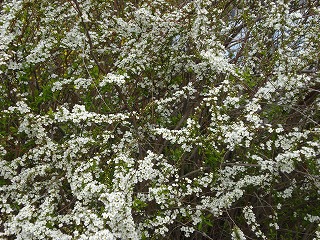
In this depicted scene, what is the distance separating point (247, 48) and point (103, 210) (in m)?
2.30

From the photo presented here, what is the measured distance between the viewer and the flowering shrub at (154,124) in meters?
2.96

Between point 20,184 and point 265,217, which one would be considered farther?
point 265,217

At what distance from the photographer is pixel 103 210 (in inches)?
103

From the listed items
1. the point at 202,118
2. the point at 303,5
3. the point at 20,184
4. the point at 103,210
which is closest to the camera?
the point at 103,210

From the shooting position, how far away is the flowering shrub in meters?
2.96

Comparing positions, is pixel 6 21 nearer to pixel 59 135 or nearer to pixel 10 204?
pixel 59 135

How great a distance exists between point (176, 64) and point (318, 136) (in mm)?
1482

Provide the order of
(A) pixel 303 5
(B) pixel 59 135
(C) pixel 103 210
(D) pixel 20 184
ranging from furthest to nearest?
(A) pixel 303 5 → (B) pixel 59 135 → (D) pixel 20 184 → (C) pixel 103 210

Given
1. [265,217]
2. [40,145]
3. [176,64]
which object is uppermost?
[176,64]

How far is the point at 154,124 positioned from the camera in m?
3.60

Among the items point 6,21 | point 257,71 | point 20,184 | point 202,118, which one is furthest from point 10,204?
point 257,71

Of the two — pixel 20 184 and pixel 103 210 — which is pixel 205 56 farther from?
pixel 20 184

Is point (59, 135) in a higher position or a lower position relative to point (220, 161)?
higher

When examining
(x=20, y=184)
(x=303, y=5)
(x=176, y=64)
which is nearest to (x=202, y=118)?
(x=176, y=64)
